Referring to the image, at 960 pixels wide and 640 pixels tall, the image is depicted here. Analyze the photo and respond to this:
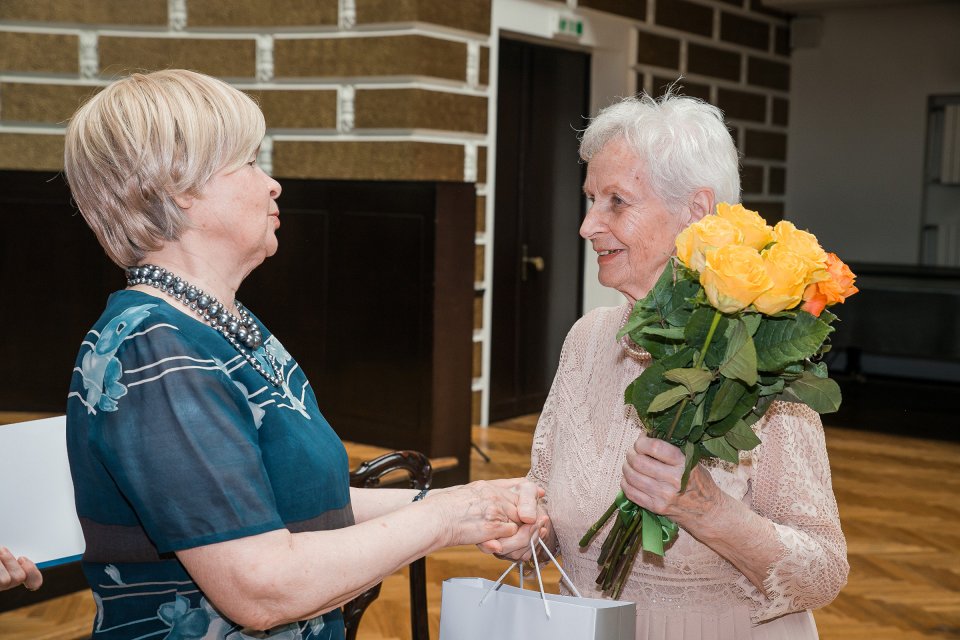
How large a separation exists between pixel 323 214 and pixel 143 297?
4.19m

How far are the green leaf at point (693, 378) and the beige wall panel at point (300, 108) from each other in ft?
16.6

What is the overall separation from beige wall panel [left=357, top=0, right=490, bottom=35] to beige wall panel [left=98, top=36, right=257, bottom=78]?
28.3 inches

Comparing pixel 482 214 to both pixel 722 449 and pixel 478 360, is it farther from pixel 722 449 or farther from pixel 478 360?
pixel 722 449

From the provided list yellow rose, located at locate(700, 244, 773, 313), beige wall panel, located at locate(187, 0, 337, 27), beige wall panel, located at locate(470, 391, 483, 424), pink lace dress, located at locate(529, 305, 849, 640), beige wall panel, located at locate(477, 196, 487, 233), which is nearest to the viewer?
yellow rose, located at locate(700, 244, 773, 313)

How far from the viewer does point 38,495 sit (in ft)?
5.98

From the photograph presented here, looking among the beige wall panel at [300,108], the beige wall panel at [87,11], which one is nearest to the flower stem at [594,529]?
the beige wall panel at [300,108]

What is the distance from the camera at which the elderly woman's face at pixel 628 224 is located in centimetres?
208

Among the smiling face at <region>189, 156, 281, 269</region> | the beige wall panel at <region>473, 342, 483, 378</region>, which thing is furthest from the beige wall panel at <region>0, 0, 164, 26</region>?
the smiling face at <region>189, 156, 281, 269</region>

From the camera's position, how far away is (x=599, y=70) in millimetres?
8516

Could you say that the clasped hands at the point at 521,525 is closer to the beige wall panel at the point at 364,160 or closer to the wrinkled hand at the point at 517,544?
the wrinkled hand at the point at 517,544

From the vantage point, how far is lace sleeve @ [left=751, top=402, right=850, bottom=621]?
186 centimetres

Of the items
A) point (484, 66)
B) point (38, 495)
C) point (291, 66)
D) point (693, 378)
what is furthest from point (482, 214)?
point (693, 378)

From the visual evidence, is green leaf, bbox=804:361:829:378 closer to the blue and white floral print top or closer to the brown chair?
the blue and white floral print top

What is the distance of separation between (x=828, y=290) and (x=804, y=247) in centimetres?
7
